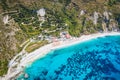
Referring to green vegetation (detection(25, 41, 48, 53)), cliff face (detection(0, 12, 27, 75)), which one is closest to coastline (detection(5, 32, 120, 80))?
green vegetation (detection(25, 41, 48, 53))

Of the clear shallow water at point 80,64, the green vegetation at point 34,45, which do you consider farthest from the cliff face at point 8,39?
the clear shallow water at point 80,64

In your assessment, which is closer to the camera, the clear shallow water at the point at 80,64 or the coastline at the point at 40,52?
the clear shallow water at the point at 80,64

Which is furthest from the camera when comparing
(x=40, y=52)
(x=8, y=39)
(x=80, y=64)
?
(x=40, y=52)

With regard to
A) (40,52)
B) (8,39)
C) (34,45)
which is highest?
(8,39)

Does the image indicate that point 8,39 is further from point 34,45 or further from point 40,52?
point 40,52

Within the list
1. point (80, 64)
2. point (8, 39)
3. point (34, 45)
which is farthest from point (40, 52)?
point (80, 64)

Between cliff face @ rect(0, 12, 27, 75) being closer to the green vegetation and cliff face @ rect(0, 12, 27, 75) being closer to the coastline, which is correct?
the green vegetation

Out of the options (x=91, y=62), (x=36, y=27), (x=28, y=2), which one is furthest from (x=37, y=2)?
(x=91, y=62)

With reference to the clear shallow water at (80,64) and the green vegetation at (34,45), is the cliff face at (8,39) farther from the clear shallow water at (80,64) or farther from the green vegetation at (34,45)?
the clear shallow water at (80,64)

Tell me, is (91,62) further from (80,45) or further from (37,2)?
(37,2)
